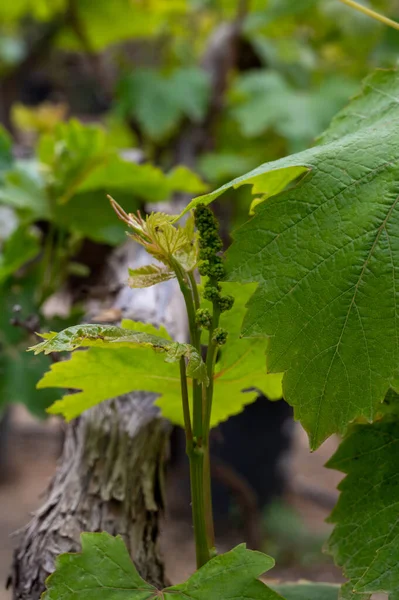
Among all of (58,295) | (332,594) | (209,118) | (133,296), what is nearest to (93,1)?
(209,118)

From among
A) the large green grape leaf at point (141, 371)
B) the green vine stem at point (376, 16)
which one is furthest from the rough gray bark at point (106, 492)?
the green vine stem at point (376, 16)

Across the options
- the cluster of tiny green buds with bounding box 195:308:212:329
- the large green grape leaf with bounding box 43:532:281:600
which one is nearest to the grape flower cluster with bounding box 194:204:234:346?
the cluster of tiny green buds with bounding box 195:308:212:329

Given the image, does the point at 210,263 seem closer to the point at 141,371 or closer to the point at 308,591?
the point at 141,371

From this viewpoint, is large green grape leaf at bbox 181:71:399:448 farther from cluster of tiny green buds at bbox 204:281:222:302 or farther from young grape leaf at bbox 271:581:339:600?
young grape leaf at bbox 271:581:339:600

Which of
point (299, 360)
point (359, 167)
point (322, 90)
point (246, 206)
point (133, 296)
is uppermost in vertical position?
point (322, 90)

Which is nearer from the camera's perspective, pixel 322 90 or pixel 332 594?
pixel 332 594

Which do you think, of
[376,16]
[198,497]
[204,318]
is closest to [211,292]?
[204,318]

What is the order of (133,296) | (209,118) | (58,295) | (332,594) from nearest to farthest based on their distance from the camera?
(332,594) → (133,296) → (58,295) → (209,118)

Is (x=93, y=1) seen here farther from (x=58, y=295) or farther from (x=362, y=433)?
(x=362, y=433)
